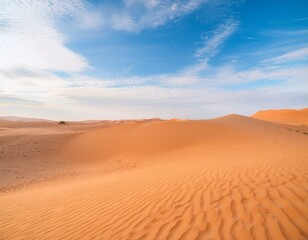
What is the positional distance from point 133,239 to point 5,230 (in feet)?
11.1

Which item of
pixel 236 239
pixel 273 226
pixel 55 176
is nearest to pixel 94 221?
pixel 236 239

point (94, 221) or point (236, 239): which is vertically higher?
point (236, 239)

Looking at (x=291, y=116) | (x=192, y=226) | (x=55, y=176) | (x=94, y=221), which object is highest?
(x=291, y=116)

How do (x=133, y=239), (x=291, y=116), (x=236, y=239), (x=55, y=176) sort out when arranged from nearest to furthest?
(x=236, y=239) → (x=133, y=239) → (x=55, y=176) → (x=291, y=116)

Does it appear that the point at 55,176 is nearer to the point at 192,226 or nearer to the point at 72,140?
the point at 72,140

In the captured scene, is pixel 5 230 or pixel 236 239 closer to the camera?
pixel 236 239

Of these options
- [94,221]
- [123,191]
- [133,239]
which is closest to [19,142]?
[123,191]

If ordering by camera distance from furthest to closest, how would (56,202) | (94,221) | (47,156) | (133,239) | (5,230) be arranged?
(47,156), (56,202), (5,230), (94,221), (133,239)

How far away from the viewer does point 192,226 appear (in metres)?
3.58

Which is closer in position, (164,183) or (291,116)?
(164,183)

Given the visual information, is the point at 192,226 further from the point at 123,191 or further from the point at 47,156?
the point at 47,156

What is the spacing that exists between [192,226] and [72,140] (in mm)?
18854

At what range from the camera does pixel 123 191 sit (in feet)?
20.6

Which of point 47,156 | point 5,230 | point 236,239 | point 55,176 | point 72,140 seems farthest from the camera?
point 72,140
